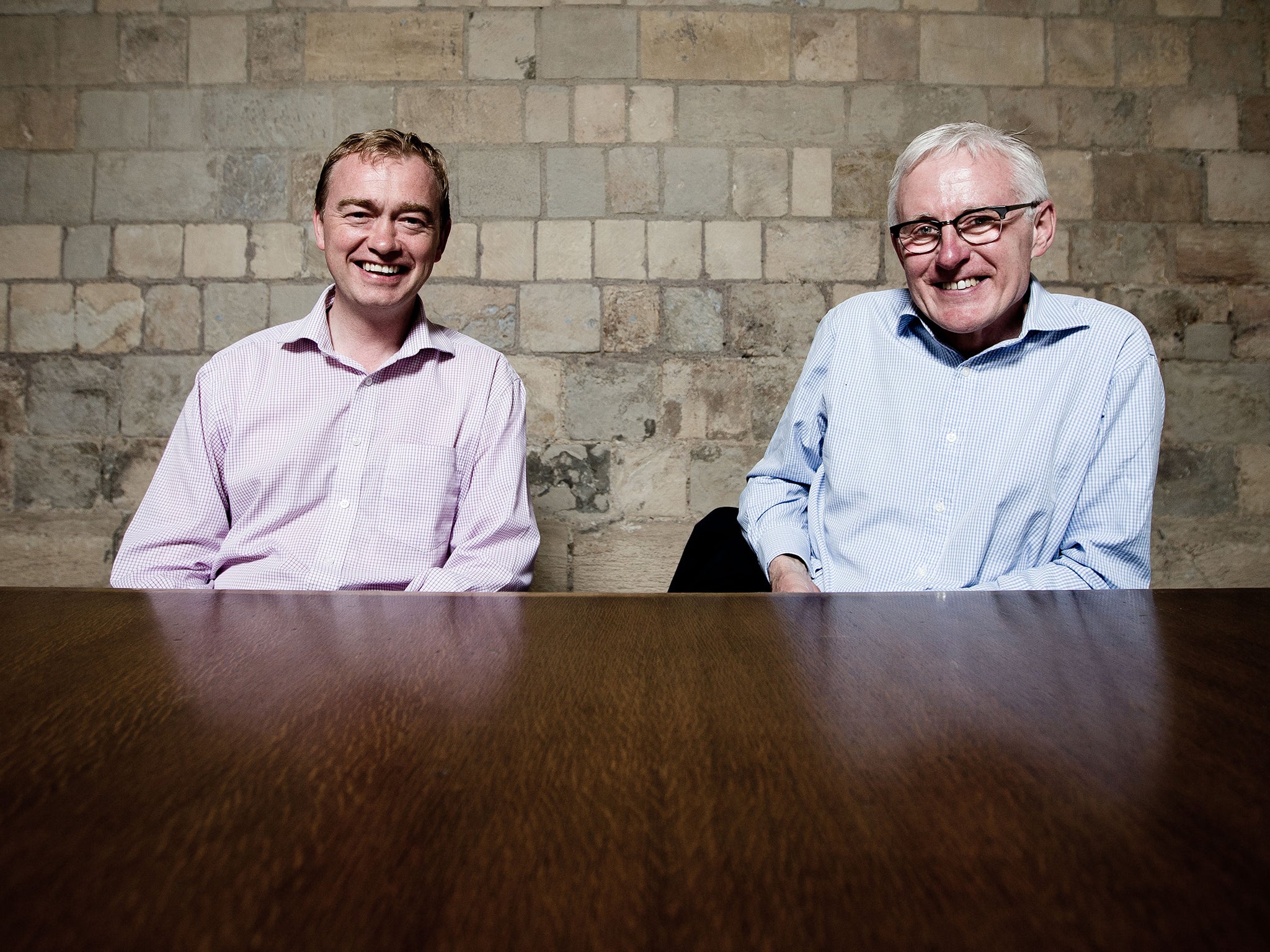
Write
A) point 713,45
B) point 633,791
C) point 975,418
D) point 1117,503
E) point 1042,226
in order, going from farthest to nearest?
1. point 713,45
2. point 1042,226
3. point 975,418
4. point 1117,503
5. point 633,791

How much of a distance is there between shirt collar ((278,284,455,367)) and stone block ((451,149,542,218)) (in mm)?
1737

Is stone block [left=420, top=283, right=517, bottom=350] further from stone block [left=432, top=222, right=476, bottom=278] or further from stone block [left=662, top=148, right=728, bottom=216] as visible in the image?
stone block [left=662, top=148, right=728, bottom=216]

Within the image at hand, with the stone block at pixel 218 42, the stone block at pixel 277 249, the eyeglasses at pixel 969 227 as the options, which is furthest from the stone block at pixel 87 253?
the eyeglasses at pixel 969 227

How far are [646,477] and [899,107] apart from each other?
1922mm

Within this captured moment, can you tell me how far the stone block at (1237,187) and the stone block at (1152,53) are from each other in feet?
1.35

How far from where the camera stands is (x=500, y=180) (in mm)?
3527

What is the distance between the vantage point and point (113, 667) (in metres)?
0.66

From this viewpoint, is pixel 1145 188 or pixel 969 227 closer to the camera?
pixel 969 227

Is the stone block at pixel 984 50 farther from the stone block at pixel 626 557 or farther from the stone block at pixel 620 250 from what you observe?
the stone block at pixel 626 557

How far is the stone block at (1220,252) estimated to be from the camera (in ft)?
11.7

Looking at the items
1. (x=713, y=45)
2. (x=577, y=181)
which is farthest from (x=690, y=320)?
(x=713, y=45)

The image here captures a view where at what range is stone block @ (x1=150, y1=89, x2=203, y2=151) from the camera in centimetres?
354

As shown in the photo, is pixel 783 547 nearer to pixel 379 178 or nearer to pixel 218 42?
pixel 379 178

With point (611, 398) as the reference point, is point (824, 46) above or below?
above
